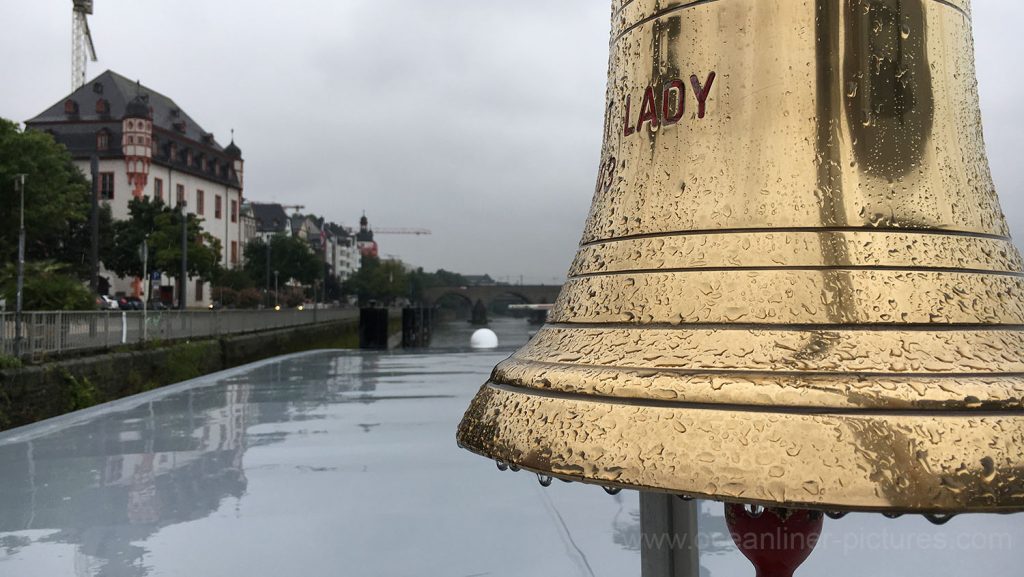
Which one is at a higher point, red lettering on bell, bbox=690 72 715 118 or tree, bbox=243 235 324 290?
tree, bbox=243 235 324 290

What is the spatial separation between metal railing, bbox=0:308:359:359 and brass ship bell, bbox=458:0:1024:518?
11274mm

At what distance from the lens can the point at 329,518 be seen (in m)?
3.61

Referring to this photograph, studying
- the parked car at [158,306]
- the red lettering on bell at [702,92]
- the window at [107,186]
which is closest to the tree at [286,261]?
the window at [107,186]

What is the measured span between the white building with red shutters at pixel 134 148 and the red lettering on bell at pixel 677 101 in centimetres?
5037

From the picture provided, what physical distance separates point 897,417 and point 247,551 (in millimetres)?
2888

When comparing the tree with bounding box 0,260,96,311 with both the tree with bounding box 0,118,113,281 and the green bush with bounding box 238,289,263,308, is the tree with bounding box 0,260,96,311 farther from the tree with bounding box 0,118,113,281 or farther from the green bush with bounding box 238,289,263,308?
the green bush with bounding box 238,289,263,308

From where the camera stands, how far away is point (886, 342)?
84 cm

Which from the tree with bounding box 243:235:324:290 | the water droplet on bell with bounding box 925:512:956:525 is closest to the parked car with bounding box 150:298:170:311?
the tree with bounding box 243:235:324:290

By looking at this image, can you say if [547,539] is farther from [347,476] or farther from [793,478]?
[793,478]

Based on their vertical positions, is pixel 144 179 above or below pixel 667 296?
above

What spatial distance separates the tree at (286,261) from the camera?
6100 centimetres

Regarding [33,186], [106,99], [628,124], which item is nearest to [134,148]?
[106,99]

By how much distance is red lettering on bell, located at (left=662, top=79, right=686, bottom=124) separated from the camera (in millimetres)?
1024

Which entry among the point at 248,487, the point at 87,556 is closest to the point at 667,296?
the point at 87,556
